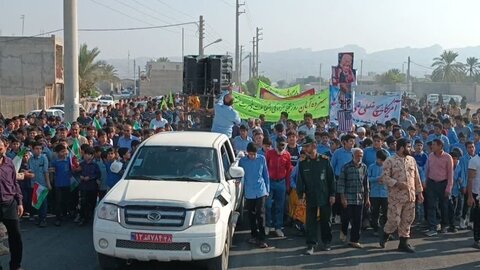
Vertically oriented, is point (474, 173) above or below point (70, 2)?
below

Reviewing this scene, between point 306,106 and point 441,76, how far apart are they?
77.6 m

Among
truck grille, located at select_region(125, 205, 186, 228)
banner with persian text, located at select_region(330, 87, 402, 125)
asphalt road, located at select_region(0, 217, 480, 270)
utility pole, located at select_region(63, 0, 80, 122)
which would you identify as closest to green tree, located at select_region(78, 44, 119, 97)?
utility pole, located at select_region(63, 0, 80, 122)

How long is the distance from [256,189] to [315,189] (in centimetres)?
96

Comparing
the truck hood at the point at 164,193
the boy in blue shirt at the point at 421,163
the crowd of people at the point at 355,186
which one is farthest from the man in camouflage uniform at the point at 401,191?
the truck hood at the point at 164,193

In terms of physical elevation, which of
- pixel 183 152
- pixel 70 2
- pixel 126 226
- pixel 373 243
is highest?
pixel 70 2

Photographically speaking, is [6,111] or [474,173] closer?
[474,173]

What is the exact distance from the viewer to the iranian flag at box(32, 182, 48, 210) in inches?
447

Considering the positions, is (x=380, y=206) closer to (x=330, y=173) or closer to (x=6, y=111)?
(x=330, y=173)

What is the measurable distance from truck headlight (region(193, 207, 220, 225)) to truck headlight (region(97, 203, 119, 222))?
1.01 meters

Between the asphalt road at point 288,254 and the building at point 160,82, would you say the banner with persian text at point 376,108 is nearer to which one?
the asphalt road at point 288,254

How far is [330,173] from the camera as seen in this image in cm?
984

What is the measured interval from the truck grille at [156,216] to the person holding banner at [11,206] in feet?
5.14

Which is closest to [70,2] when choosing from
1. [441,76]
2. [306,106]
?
[306,106]

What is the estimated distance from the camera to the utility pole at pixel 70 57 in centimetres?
1953
